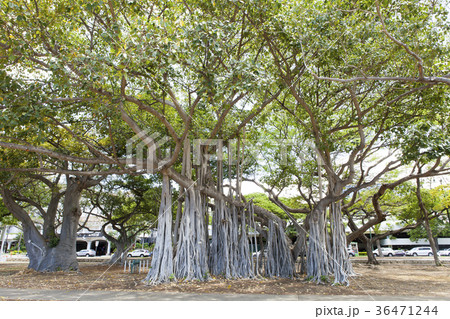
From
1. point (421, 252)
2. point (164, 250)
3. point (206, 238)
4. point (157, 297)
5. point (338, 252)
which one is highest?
point (206, 238)

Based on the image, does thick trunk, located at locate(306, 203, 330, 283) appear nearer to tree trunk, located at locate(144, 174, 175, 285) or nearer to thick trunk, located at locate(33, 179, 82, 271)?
tree trunk, located at locate(144, 174, 175, 285)

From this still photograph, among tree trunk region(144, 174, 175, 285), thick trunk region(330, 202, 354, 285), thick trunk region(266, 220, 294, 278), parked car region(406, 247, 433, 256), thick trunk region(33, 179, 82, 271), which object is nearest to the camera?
tree trunk region(144, 174, 175, 285)

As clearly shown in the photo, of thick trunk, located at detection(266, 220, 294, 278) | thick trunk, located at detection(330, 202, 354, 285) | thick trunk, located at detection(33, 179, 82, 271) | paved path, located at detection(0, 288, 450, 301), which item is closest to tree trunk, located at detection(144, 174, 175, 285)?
paved path, located at detection(0, 288, 450, 301)

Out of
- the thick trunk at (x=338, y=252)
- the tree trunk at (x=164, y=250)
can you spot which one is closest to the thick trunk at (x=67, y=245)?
the tree trunk at (x=164, y=250)

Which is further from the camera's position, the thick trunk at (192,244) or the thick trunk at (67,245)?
the thick trunk at (67,245)

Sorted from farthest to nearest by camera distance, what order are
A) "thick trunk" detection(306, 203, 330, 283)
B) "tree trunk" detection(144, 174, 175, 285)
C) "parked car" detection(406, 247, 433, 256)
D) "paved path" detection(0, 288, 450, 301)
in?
"parked car" detection(406, 247, 433, 256), "thick trunk" detection(306, 203, 330, 283), "tree trunk" detection(144, 174, 175, 285), "paved path" detection(0, 288, 450, 301)

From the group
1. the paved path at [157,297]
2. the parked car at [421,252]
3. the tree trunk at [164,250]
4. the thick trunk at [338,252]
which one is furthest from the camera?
the parked car at [421,252]

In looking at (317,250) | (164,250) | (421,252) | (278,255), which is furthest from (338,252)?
(421,252)

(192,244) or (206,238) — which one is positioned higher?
(206,238)

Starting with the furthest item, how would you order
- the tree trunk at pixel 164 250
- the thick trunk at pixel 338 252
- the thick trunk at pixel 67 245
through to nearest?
1. the thick trunk at pixel 67 245
2. the thick trunk at pixel 338 252
3. the tree trunk at pixel 164 250

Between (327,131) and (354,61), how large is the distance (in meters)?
1.65

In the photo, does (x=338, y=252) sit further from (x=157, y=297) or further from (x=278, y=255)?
(x=157, y=297)

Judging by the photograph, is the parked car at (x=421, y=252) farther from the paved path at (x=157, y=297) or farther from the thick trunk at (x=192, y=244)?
the thick trunk at (x=192, y=244)

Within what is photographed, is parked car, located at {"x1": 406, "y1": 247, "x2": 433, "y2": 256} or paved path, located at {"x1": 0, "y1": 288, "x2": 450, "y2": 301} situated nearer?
paved path, located at {"x1": 0, "y1": 288, "x2": 450, "y2": 301}
